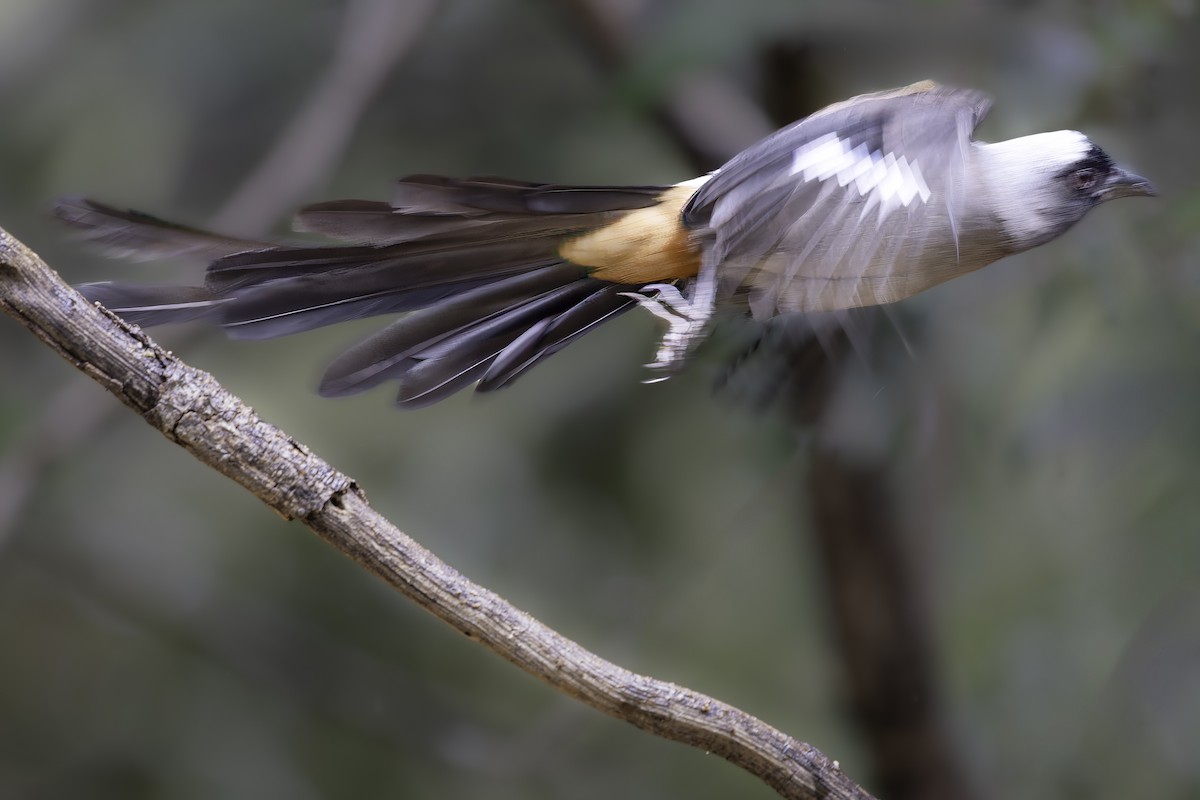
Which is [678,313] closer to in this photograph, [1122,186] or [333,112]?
[1122,186]

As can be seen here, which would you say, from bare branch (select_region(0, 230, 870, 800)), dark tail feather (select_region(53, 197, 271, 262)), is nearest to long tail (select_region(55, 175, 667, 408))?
dark tail feather (select_region(53, 197, 271, 262))

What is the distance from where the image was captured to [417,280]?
1161mm

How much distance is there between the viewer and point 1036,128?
1635 millimetres

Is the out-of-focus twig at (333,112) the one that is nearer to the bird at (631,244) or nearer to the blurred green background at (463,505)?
the blurred green background at (463,505)

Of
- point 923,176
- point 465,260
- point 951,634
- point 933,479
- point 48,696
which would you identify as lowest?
point 48,696

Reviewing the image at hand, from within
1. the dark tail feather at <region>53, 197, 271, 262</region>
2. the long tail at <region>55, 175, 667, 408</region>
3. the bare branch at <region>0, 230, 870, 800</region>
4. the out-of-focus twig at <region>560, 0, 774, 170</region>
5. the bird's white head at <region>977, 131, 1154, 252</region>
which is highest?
the out-of-focus twig at <region>560, 0, 774, 170</region>

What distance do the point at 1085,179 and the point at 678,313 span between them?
0.45m

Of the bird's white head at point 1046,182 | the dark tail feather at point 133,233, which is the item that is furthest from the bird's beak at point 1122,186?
the dark tail feather at point 133,233

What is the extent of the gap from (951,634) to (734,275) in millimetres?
1415

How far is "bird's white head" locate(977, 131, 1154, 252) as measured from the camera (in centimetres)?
113

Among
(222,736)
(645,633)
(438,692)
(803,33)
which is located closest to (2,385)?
(222,736)

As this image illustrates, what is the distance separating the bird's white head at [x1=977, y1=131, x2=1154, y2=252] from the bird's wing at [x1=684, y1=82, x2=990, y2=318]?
0.23ft

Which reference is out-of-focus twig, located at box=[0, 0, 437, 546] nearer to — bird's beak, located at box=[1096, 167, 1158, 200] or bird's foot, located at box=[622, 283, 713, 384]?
bird's foot, located at box=[622, 283, 713, 384]

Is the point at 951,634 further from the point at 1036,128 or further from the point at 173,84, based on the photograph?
the point at 173,84
